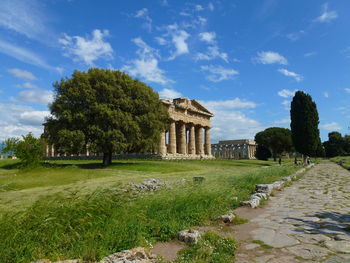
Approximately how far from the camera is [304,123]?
44.2 meters

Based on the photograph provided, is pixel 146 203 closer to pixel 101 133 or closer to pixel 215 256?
pixel 215 256

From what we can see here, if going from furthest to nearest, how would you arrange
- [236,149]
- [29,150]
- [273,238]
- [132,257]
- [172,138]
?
[236,149], [172,138], [29,150], [273,238], [132,257]

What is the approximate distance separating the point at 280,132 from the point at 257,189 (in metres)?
68.0

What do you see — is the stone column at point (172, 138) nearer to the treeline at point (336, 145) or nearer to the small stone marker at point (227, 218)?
the small stone marker at point (227, 218)

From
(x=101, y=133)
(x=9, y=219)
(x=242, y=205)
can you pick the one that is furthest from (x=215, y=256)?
(x=101, y=133)

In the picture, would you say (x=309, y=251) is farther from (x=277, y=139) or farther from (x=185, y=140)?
(x=277, y=139)

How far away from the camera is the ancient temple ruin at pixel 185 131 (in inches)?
2179

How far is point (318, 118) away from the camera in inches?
1821

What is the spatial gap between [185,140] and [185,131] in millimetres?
2663

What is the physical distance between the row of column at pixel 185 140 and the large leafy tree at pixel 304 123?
22592 mm

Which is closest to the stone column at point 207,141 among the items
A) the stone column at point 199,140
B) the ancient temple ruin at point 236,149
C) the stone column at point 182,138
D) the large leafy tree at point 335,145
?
the stone column at point 199,140

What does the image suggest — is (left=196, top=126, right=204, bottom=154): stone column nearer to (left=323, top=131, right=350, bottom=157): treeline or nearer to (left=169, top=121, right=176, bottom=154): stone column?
(left=169, top=121, right=176, bottom=154): stone column

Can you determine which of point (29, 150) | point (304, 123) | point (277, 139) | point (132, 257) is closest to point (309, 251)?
point (132, 257)

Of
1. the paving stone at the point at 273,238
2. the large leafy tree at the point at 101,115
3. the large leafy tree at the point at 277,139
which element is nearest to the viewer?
the paving stone at the point at 273,238
